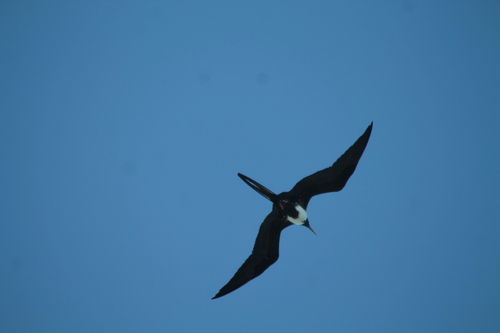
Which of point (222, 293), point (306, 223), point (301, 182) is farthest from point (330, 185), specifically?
point (222, 293)

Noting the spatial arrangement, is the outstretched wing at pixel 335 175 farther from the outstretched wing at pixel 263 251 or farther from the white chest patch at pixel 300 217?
the outstretched wing at pixel 263 251

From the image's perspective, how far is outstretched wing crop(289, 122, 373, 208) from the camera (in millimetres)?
9172

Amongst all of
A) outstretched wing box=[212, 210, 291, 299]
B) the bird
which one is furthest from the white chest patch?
outstretched wing box=[212, 210, 291, 299]

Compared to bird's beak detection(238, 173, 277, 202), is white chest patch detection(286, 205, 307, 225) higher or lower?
lower

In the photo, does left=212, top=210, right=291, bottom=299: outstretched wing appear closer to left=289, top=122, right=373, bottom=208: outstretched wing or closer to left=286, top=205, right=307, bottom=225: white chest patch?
left=286, top=205, right=307, bottom=225: white chest patch

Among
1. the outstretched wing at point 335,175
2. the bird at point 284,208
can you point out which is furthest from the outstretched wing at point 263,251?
the outstretched wing at point 335,175

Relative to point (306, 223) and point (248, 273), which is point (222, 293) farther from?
point (306, 223)

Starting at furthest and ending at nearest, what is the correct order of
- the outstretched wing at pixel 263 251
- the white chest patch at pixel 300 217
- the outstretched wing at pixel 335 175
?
the outstretched wing at pixel 263 251
the white chest patch at pixel 300 217
the outstretched wing at pixel 335 175

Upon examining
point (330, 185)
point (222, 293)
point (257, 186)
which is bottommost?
point (222, 293)

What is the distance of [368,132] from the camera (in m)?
9.00

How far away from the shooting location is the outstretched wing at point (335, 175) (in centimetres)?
917

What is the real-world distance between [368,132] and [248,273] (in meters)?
4.62

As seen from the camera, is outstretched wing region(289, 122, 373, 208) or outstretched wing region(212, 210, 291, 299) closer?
outstretched wing region(289, 122, 373, 208)

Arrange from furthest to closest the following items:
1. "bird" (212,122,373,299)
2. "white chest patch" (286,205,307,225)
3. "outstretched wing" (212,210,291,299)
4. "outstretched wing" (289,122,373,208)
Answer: "outstretched wing" (212,210,291,299) < "white chest patch" (286,205,307,225) < "bird" (212,122,373,299) < "outstretched wing" (289,122,373,208)
